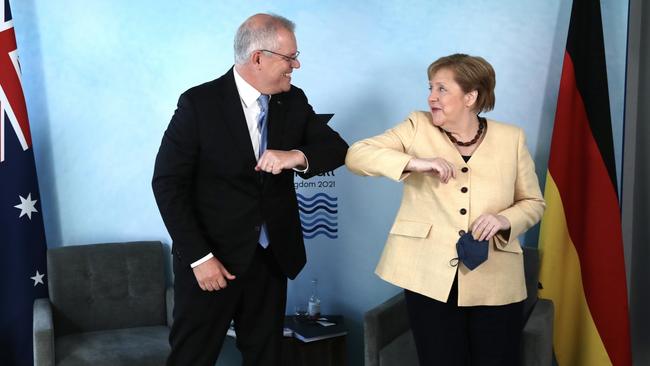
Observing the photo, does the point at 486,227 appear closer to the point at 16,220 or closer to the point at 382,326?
the point at 382,326

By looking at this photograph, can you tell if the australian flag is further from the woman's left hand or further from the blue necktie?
the woman's left hand

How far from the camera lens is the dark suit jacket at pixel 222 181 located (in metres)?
2.63

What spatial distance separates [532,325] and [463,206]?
838 millimetres

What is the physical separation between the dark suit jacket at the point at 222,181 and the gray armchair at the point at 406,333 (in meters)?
0.73

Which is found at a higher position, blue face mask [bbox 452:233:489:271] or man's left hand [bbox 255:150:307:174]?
man's left hand [bbox 255:150:307:174]

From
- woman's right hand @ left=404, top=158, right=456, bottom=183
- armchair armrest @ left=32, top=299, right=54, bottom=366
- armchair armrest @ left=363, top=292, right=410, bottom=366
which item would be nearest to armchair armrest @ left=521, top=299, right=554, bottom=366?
armchair armrest @ left=363, top=292, right=410, bottom=366

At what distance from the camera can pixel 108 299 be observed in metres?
3.90

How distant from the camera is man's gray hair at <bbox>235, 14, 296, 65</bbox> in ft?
8.75

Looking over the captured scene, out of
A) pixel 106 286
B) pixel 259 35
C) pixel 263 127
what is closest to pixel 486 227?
A: pixel 263 127

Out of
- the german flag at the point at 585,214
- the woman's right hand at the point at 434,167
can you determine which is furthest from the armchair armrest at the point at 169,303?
the german flag at the point at 585,214

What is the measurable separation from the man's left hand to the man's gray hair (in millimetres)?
402

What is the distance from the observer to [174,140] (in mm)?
2643

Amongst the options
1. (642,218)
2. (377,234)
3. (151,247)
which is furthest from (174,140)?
(642,218)

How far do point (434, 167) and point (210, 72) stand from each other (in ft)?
6.49
